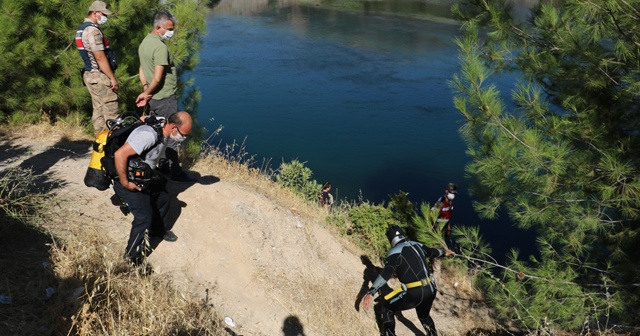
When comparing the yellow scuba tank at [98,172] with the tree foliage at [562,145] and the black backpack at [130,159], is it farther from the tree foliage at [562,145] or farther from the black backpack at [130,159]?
the tree foliage at [562,145]

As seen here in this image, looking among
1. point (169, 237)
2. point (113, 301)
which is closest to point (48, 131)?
point (169, 237)

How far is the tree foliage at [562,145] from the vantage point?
6102 mm

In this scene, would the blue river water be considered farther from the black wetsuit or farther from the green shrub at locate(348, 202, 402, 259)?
the black wetsuit

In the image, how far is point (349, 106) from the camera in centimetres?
2273

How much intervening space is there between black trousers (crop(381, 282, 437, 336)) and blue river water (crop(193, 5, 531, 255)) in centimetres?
869

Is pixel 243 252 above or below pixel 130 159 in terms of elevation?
below

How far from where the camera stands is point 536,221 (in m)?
6.68

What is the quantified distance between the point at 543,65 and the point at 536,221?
1.95m

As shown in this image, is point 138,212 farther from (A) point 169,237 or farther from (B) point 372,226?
(B) point 372,226

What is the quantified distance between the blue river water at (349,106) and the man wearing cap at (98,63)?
36.1 ft

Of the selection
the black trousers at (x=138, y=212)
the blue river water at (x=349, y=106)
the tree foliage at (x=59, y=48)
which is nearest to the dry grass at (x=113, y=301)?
the black trousers at (x=138, y=212)

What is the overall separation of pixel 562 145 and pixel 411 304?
253cm

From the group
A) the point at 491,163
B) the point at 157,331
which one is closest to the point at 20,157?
the point at 157,331

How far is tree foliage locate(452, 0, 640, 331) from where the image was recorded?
20.0 feet
